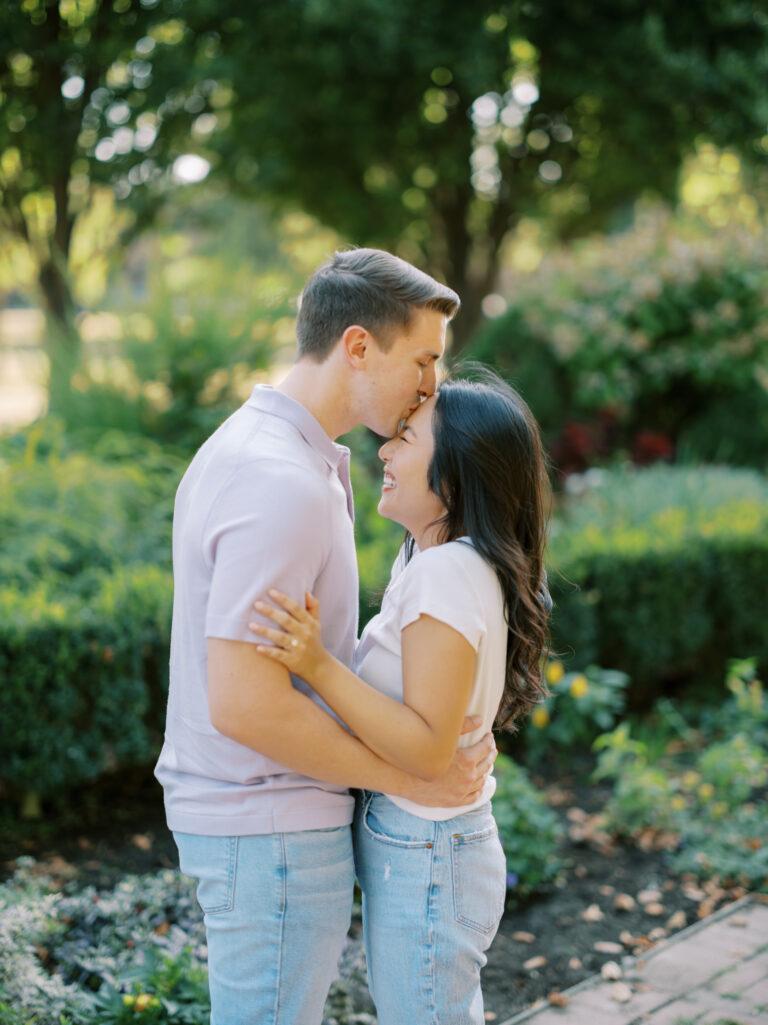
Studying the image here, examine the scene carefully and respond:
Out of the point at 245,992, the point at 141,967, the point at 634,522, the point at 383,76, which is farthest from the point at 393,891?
the point at 383,76

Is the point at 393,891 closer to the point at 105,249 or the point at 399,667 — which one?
the point at 399,667

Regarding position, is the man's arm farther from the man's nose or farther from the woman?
the man's nose

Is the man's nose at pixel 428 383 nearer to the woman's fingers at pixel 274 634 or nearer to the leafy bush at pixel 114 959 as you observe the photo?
the woman's fingers at pixel 274 634

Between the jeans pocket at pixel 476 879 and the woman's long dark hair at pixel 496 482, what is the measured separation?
40cm

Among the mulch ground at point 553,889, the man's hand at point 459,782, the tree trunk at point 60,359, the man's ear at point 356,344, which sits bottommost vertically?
the mulch ground at point 553,889

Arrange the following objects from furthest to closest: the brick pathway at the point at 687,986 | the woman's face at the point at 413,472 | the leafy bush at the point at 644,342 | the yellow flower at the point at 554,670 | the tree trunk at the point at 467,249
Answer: the tree trunk at the point at 467,249 → the leafy bush at the point at 644,342 → the yellow flower at the point at 554,670 → the brick pathway at the point at 687,986 → the woman's face at the point at 413,472

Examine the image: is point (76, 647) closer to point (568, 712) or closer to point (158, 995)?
point (158, 995)

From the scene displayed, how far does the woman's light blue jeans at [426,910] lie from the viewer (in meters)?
2.07

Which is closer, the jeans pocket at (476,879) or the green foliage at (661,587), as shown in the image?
the jeans pocket at (476,879)

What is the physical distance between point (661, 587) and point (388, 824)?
4.25m

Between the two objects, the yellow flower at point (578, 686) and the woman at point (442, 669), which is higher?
the woman at point (442, 669)

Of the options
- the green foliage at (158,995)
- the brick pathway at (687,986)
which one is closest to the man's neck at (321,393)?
the green foliage at (158,995)

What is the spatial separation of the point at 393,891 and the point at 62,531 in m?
3.79

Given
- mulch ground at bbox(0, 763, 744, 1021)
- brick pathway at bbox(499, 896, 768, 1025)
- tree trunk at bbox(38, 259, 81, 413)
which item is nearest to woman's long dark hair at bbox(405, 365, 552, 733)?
brick pathway at bbox(499, 896, 768, 1025)
